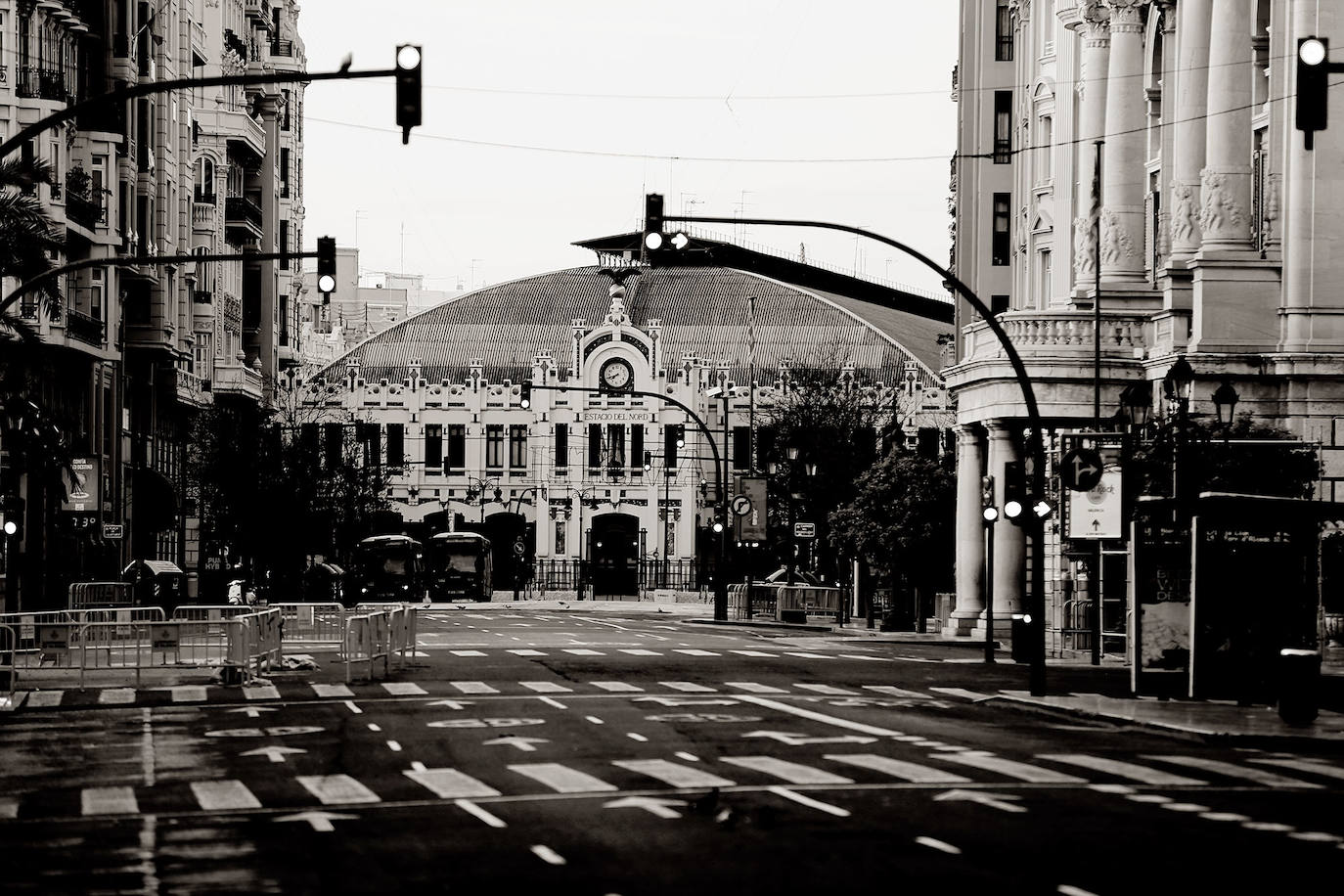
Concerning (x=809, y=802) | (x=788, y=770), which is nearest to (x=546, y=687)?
(x=788, y=770)

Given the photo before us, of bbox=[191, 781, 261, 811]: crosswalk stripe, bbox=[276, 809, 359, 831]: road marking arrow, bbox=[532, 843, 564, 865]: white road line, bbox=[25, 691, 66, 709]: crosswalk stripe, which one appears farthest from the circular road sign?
bbox=[532, 843, 564, 865]: white road line

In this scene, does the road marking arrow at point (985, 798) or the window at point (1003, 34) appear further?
the window at point (1003, 34)

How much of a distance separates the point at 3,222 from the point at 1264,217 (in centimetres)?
2614

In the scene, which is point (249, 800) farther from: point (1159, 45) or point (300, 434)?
point (300, 434)

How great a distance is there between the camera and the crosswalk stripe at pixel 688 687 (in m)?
34.4

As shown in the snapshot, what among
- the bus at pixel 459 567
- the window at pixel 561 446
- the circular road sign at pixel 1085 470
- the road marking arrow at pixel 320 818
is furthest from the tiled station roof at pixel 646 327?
the road marking arrow at pixel 320 818

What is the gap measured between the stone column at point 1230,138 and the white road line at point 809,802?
103ft

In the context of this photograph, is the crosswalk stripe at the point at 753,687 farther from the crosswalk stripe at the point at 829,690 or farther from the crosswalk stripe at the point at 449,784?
the crosswalk stripe at the point at 449,784

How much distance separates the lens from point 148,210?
7919cm

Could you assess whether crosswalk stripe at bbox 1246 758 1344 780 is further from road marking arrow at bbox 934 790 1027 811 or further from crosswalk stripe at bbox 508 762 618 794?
crosswalk stripe at bbox 508 762 618 794

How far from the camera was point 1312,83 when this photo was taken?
2078 cm

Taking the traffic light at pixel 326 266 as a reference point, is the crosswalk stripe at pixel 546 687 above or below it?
below

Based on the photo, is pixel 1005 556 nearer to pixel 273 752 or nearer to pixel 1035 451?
Answer: pixel 1035 451

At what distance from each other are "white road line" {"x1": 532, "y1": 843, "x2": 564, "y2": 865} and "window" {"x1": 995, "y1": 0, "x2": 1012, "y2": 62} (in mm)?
61118
